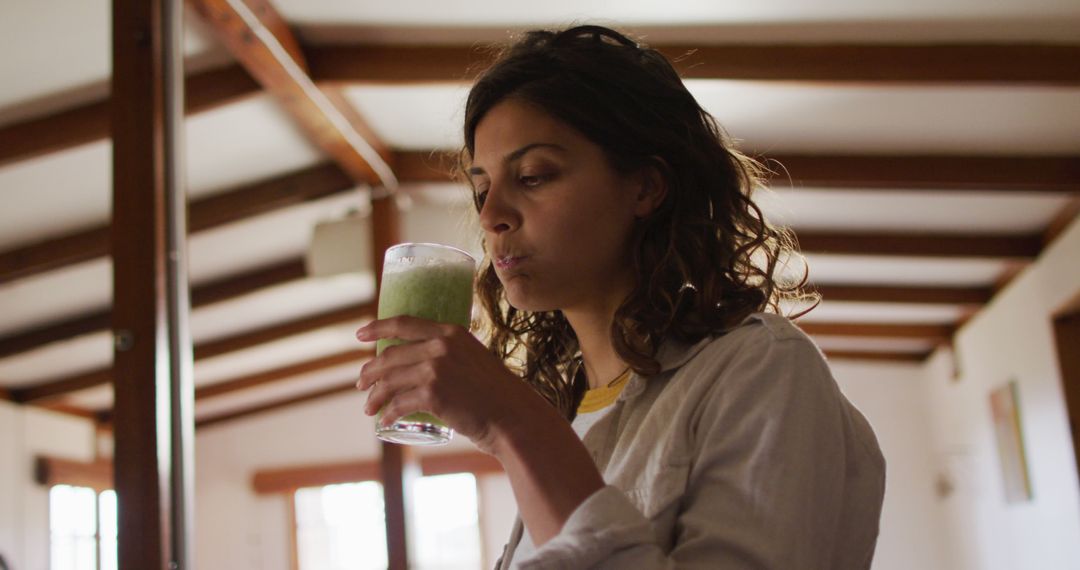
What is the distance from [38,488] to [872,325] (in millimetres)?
7372

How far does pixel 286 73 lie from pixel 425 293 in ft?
13.3

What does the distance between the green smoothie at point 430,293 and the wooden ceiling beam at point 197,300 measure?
24.6 ft

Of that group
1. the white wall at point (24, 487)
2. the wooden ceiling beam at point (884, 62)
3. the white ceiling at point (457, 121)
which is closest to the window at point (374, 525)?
the white wall at point (24, 487)

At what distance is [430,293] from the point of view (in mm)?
1196

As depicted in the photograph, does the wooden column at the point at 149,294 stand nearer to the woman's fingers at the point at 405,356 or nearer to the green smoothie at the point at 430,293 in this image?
the green smoothie at the point at 430,293

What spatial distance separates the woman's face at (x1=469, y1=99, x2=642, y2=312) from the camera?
1132 mm

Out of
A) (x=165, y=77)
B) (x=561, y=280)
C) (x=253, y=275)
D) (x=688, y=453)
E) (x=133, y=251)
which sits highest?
(x=253, y=275)

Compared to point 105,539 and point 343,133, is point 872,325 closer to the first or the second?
point 343,133

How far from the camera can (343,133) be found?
5.93 metres

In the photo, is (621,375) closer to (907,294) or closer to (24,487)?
(907,294)

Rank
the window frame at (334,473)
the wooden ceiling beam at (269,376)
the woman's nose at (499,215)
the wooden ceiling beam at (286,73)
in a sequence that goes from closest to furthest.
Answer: the woman's nose at (499,215) → the wooden ceiling beam at (286,73) → the wooden ceiling beam at (269,376) → the window frame at (334,473)

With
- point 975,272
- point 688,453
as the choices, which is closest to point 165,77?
point 688,453

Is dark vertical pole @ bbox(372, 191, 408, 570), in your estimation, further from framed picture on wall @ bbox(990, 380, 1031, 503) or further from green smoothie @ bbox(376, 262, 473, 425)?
→ green smoothie @ bbox(376, 262, 473, 425)

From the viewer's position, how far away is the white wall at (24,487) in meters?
9.38
